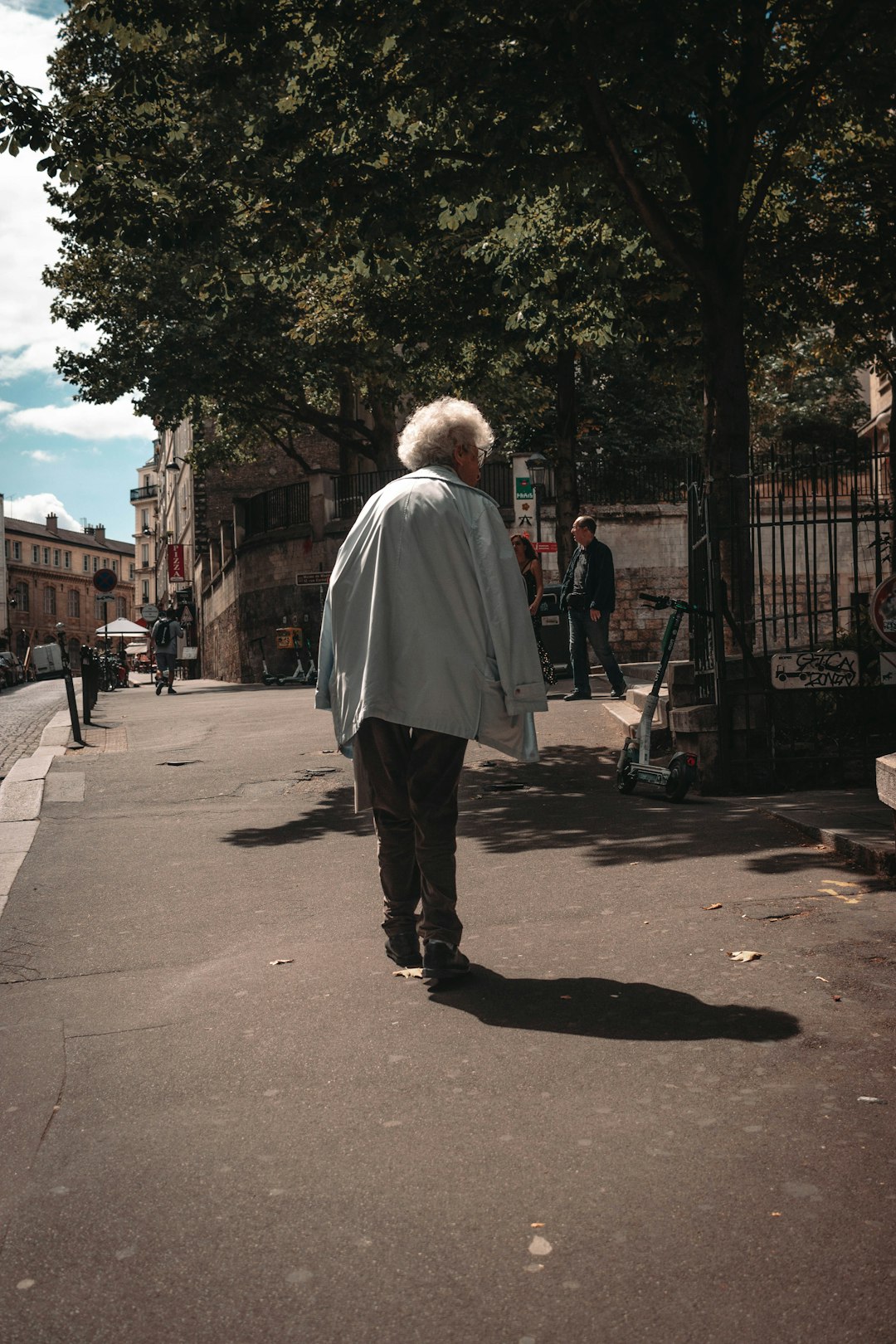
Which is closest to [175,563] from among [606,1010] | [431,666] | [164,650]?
[164,650]

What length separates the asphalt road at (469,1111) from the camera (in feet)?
7.85

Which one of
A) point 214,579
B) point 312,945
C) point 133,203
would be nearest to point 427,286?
point 133,203

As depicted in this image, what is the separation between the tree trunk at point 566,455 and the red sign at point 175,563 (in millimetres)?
33973

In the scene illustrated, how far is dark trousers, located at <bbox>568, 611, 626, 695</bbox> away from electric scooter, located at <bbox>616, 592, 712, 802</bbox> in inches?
218

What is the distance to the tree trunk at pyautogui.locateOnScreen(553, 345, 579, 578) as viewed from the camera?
25672mm

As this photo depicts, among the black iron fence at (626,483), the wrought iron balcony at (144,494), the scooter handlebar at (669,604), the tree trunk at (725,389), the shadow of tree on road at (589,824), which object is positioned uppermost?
the wrought iron balcony at (144,494)

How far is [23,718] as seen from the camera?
2277cm

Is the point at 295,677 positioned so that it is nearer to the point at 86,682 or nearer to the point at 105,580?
the point at 105,580

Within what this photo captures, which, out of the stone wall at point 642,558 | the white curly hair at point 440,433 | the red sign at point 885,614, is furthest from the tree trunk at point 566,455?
the white curly hair at point 440,433

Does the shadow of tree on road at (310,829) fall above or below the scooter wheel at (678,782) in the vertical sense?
below

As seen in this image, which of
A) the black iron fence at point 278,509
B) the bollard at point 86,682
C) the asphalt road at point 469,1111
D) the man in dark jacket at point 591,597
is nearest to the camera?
the asphalt road at point 469,1111

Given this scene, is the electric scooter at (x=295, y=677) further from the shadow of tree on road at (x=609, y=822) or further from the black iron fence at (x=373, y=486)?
the shadow of tree on road at (x=609, y=822)

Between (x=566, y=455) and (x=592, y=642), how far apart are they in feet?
38.7

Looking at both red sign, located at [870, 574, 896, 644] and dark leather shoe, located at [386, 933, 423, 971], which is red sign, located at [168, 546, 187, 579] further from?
dark leather shoe, located at [386, 933, 423, 971]
